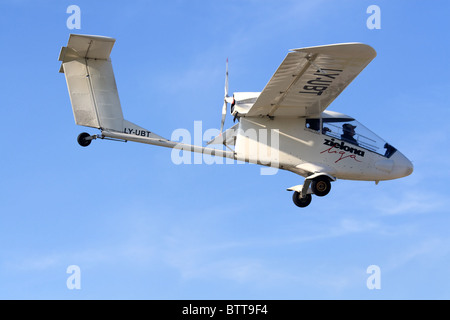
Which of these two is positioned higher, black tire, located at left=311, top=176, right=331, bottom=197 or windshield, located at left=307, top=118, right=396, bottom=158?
windshield, located at left=307, top=118, right=396, bottom=158

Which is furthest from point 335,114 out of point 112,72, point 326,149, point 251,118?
point 112,72

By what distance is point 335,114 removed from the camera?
77.9 ft

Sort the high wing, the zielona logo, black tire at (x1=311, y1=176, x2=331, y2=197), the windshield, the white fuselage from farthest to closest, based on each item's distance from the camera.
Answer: the windshield
the zielona logo
the white fuselage
black tire at (x1=311, y1=176, x2=331, y2=197)
the high wing

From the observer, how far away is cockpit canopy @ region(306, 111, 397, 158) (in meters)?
23.3

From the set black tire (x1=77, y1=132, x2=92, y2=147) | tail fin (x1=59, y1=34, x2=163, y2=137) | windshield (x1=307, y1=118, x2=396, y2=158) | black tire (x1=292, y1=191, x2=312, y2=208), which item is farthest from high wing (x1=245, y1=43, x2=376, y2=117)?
black tire (x1=77, y1=132, x2=92, y2=147)

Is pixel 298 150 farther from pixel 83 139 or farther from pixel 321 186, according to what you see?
pixel 83 139

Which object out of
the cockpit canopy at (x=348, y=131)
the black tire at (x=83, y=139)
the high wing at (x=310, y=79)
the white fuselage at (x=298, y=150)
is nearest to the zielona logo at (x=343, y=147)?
the white fuselage at (x=298, y=150)

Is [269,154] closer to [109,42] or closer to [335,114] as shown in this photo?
[335,114]

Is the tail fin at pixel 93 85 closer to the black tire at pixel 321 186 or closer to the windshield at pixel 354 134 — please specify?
the black tire at pixel 321 186

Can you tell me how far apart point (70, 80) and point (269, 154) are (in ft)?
21.1

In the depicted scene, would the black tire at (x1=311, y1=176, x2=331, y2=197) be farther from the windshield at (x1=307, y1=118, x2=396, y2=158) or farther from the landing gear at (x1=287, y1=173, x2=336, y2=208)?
the windshield at (x1=307, y1=118, x2=396, y2=158)

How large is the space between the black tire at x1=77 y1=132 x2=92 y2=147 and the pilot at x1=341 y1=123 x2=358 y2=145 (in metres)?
7.89

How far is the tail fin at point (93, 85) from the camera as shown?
875 inches

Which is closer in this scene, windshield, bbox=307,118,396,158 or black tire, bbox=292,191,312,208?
windshield, bbox=307,118,396,158
